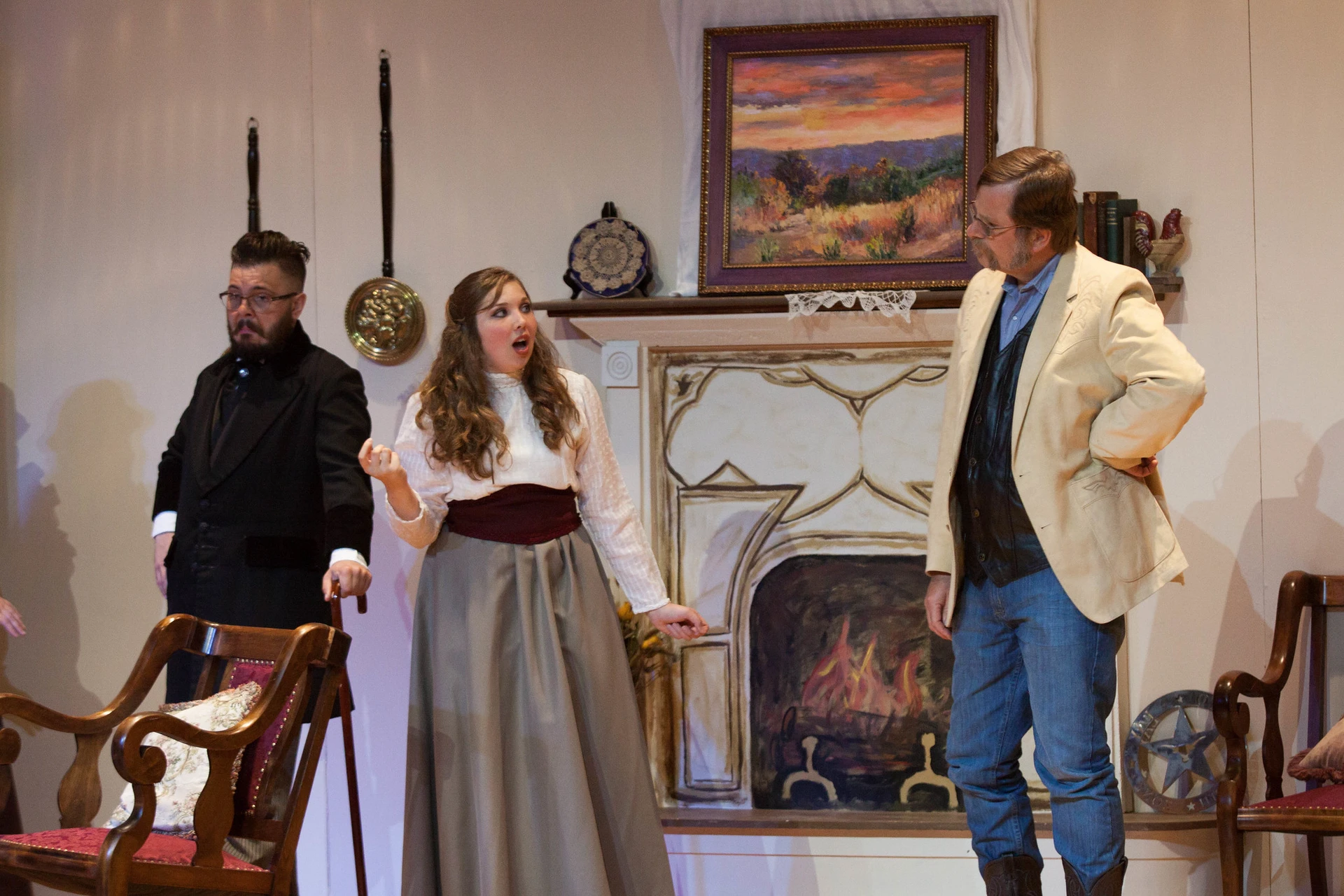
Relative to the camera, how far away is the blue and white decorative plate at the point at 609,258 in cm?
357

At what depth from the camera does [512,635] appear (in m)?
2.72

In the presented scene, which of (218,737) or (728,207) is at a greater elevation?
(728,207)

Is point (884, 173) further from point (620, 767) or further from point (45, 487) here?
point (45, 487)

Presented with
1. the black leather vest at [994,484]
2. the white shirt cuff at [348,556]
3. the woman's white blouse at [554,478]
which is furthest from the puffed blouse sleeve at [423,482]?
the black leather vest at [994,484]

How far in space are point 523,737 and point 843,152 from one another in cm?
197

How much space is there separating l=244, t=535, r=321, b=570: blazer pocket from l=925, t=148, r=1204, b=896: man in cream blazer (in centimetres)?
150

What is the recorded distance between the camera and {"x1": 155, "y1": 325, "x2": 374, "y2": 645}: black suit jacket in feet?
9.48

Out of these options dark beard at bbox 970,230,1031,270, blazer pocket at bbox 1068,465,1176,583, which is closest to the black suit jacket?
dark beard at bbox 970,230,1031,270

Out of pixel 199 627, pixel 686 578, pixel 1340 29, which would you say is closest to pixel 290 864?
pixel 199 627

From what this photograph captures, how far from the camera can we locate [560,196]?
3.78 metres

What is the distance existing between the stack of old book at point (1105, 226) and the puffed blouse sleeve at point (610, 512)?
1481 mm

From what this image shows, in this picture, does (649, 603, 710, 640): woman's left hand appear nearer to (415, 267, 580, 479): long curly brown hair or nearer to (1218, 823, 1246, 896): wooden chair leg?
(415, 267, 580, 479): long curly brown hair

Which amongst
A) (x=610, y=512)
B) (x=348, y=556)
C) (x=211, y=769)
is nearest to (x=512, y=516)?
(x=610, y=512)

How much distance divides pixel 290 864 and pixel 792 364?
2019mm
